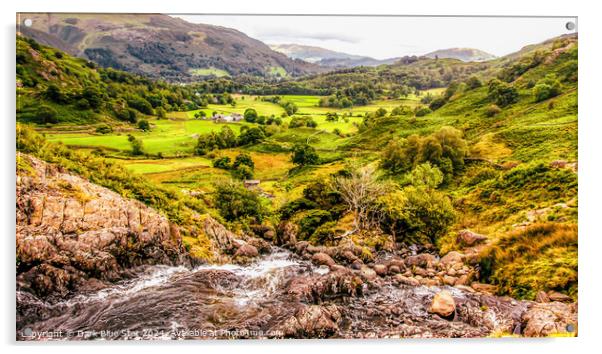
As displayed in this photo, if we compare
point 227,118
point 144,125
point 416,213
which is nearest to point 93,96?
point 144,125

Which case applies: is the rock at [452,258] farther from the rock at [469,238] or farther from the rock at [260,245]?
the rock at [260,245]

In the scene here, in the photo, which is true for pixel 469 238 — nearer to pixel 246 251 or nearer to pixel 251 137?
pixel 246 251

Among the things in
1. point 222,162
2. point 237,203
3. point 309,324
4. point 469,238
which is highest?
point 222,162

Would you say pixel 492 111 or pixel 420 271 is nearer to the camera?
pixel 420 271

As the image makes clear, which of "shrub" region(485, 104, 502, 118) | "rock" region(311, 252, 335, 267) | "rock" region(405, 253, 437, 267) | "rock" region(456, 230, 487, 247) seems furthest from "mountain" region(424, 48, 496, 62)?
"rock" region(311, 252, 335, 267)

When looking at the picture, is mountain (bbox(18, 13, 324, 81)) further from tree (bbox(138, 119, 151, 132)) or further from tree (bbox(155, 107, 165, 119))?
tree (bbox(138, 119, 151, 132))

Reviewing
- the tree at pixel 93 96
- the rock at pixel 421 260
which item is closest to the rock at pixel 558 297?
the rock at pixel 421 260

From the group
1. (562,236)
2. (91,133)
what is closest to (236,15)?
(91,133)
